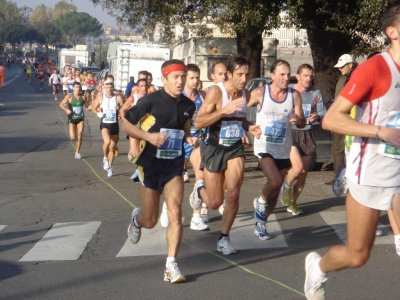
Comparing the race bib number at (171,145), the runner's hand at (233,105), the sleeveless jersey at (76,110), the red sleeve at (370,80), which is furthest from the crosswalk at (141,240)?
the sleeveless jersey at (76,110)

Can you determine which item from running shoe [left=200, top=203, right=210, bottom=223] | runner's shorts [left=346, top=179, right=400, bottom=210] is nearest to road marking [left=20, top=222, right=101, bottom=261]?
running shoe [left=200, top=203, right=210, bottom=223]

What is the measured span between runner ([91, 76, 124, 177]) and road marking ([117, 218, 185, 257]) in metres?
5.54

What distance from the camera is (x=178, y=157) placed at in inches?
263

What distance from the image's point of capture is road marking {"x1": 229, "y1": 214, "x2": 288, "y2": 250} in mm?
7801

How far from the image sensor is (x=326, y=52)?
49.1ft

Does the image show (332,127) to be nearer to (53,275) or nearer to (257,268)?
(257,268)

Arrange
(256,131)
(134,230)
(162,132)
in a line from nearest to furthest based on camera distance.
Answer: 1. (162,132)
2. (134,230)
3. (256,131)

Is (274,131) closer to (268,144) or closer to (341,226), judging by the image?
(268,144)

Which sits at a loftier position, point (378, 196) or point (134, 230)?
point (378, 196)

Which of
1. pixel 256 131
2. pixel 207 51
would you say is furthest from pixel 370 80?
pixel 207 51

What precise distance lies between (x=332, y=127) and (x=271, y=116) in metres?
3.66

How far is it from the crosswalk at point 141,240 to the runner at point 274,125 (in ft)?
0.89

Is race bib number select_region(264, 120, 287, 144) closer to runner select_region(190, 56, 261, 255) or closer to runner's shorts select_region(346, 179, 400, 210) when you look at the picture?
runner select_region(190, 56, 261, 255)

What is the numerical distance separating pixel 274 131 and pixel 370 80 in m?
3.72
